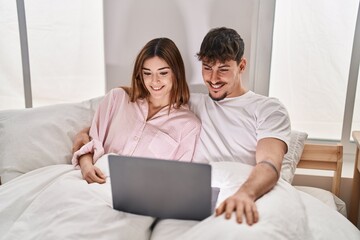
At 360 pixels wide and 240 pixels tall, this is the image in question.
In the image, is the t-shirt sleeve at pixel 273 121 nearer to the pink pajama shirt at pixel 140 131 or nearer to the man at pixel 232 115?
the man at pixel 232 115

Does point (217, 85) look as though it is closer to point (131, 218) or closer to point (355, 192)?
point (131, 218)

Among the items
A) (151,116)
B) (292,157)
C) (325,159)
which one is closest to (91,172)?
(151,116)

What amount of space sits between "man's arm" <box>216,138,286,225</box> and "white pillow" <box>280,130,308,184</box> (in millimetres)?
183

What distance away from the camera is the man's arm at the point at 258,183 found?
0.86 meters

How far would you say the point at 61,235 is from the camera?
2.92ft

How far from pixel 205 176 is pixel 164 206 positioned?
0.17 meters

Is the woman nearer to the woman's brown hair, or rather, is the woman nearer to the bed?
the woman's brown hair

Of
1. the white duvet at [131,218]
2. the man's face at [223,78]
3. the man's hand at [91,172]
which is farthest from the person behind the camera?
the man's face at [223,78]

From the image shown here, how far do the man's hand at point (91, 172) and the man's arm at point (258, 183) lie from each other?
1.47 feet

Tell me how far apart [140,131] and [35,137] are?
405 millimetres

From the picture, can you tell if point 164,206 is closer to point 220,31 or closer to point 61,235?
point 61,235

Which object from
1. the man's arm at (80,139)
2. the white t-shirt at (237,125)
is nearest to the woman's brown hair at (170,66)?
the white t-shirt at (237,125)

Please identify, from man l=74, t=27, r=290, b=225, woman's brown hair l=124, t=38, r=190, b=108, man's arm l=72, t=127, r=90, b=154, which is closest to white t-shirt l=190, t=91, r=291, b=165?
man l=74, t=27, r=290, b=225

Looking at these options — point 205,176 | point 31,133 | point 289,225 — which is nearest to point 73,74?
point 31,133
